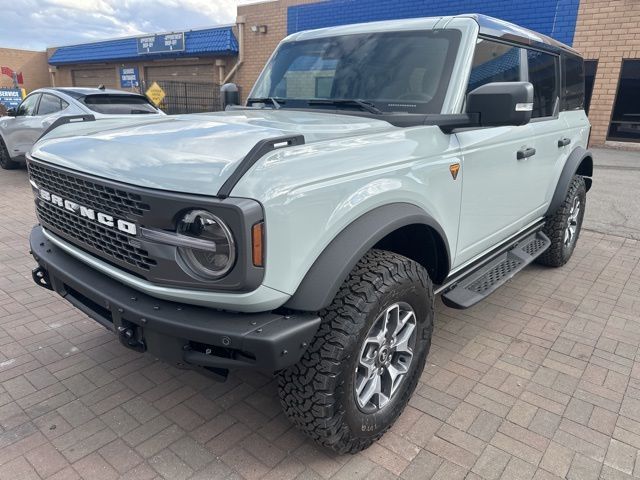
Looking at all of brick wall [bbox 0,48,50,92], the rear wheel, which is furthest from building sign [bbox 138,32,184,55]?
brick wall [bbox 0,48,50,92]

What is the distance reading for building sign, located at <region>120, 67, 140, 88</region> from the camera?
23812mm

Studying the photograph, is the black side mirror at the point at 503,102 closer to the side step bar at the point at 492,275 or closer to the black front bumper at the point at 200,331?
the side step bar at the point at 492,275

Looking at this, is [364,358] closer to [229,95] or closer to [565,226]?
[229,95]

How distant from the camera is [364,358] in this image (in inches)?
93.9

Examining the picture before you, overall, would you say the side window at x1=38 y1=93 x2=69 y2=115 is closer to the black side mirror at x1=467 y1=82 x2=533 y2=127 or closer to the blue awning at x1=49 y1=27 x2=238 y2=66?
the black side mirror at x1=467 y1=82 x2=533 y2=127

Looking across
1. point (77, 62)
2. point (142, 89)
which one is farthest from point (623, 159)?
point (77, 62)

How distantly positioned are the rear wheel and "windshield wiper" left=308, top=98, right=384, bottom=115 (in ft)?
32.4

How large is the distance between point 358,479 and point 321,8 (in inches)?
644

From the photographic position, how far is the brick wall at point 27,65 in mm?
30484

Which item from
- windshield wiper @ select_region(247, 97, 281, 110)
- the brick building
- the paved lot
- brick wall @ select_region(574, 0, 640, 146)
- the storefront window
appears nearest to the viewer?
the paved lot

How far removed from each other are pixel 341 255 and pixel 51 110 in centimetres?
930

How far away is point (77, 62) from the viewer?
2734 centimetres

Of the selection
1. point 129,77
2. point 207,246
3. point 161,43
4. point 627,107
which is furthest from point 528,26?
point 129,77

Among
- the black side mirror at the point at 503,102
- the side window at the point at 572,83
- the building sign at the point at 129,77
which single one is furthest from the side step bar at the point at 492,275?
the building sign at the point at 129,77
